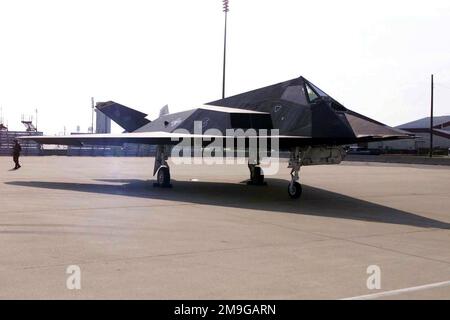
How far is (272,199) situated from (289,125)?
2202 millimetres

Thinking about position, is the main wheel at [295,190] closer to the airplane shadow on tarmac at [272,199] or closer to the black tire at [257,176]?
the airplane shadow on tarmac at [272,199]

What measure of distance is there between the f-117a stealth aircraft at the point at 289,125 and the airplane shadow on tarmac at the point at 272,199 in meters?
1.06

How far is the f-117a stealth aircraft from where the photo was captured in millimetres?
12656

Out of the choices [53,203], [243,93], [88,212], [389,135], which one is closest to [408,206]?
[389,135]

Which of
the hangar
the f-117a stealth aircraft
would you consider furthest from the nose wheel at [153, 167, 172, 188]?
the hangar

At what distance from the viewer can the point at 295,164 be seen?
1396cm

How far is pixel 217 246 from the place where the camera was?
746 centimetres

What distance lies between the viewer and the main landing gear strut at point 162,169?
17188mm

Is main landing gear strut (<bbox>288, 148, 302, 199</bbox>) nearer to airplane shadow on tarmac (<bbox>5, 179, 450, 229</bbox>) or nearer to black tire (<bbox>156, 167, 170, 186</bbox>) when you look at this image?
airplane shadow on tarmac (<bbox>5, 179, 450, 229</bbox>)

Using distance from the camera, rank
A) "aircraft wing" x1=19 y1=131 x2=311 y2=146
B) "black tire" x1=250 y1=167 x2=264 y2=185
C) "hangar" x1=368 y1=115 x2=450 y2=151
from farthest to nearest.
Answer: "hangar" x1=368 y1=115 x2=450 y2=151
"black tire" x1=250 y1=167 x2=264 y2=185
"aircraft wing" x1=19 y1=131 x2=311 y2=146

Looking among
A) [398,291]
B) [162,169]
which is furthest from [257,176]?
[398,291]

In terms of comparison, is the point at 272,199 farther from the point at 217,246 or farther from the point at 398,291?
the point at 398,291

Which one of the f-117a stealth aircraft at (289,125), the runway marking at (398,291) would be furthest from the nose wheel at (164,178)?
the runway marking at (398,291)
